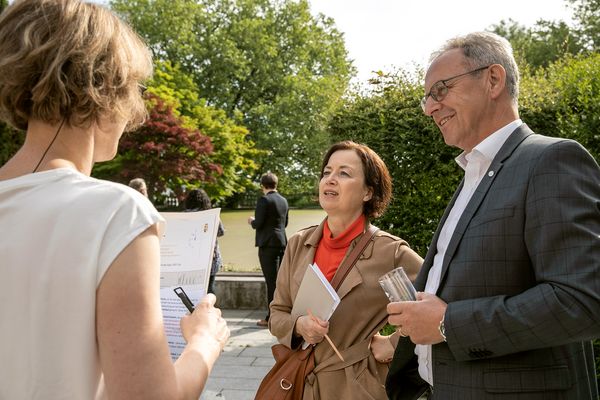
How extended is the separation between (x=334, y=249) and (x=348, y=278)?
267mm

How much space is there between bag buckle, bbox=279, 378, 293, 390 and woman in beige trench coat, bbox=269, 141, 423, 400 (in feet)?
0.34

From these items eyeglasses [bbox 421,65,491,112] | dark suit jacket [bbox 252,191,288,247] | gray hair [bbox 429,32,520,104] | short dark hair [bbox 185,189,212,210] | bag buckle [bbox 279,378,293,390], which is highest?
gray hair [bbox 429,32,520,104]

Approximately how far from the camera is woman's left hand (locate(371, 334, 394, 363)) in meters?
2.57

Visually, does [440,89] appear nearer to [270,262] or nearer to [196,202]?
[196,202]

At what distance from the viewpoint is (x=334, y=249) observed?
295 centimetres

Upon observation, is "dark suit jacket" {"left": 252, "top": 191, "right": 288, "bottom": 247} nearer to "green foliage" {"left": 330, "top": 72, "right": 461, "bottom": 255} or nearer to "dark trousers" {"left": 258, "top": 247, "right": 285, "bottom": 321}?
"dark trousers" {"left": 258, "top": 247, "right": 285, "bottom": 321}

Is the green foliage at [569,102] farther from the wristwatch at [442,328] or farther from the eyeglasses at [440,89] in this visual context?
the wristwatch at [442,328]

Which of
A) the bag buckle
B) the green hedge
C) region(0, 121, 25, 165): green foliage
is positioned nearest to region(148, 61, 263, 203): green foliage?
region(0, 121, 25, 165): green foliage

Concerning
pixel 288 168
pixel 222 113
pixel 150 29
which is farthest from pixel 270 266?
pixel 150 29

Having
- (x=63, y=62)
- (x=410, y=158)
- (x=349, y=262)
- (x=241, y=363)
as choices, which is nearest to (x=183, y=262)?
(x=63, y=62)

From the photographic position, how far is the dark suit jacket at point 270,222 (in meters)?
8.03

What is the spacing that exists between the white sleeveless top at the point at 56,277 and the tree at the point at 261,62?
93.5 feet

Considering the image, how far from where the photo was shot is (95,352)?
105 cm


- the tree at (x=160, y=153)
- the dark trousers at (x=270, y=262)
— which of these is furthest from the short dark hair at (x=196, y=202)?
the tree at (x=160, y=153)
